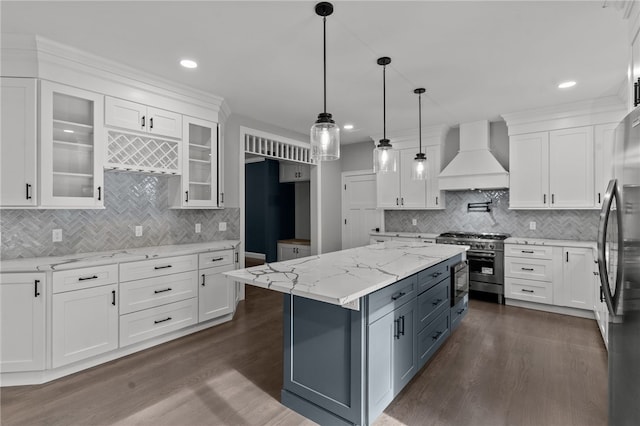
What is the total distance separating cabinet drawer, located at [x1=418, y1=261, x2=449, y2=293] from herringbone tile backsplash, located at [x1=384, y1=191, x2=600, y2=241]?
2.48 m

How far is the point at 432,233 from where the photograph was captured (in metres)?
5.59

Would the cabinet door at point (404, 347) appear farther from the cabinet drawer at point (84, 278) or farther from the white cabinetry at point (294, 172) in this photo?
the white cabinetry at point (294, 172)

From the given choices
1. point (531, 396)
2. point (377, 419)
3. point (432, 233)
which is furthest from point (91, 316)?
point (432, 233)

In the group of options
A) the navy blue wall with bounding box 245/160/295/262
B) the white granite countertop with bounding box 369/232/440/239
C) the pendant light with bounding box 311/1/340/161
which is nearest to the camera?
the pendant light with bounding box 311/1/340/161

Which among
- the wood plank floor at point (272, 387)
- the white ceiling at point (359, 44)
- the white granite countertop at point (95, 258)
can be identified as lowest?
the wood plank floor at point (272, 387)

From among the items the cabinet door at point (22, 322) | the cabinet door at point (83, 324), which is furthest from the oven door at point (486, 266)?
the cabinet door at point (22, 322)

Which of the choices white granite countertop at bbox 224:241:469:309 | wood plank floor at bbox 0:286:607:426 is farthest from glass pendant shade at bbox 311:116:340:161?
wood plank floor at bbox 0:286:607:426

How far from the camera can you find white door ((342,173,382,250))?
631 cm

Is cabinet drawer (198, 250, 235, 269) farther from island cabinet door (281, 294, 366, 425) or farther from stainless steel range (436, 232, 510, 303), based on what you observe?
stainless steel range (436, 232, 510, 303)

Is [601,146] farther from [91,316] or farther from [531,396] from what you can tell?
[91,316]

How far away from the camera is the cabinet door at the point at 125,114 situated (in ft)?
9.79

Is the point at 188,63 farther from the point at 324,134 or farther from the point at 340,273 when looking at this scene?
the point at 340,273

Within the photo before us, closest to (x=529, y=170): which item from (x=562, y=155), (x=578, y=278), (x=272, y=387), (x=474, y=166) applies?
(x=562, y=155)

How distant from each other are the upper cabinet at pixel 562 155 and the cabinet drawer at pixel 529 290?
1050mm
